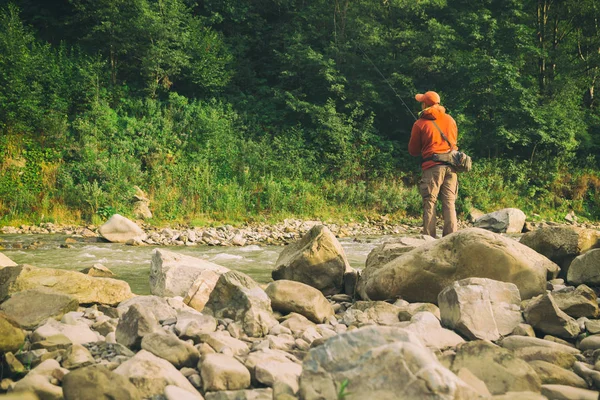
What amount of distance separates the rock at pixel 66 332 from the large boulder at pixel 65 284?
3.30 feet

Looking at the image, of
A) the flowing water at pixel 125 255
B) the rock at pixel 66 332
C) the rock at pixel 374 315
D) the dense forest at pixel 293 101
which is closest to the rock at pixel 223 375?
the rock at pixel 66 332

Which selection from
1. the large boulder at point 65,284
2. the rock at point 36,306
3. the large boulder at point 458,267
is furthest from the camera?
the large boulder at point 65,284

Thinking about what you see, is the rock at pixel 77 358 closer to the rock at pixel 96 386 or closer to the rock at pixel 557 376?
the rock at pixel 96 386

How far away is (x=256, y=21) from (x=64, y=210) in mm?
13778

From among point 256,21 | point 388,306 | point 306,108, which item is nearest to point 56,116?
point 306,108

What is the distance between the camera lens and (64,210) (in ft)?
44.6

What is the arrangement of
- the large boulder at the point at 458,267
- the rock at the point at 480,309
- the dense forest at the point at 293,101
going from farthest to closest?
1. the dense forest at the point at 293,101
2. the large boulder at the point at 458,267
3. the rock at the point at 480,309

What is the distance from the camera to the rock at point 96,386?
2.47 metres

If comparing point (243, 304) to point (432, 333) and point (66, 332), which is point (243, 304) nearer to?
A: point (66, 332)

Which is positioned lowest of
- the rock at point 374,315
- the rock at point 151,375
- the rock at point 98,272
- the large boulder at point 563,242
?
the rock at point 98,272

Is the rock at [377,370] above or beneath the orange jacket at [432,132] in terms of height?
beneath

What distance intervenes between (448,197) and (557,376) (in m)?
4.05

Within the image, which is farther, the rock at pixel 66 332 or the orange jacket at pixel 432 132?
the orange jacket at pixel 432 132

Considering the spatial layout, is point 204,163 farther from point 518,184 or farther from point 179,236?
point 518,184
